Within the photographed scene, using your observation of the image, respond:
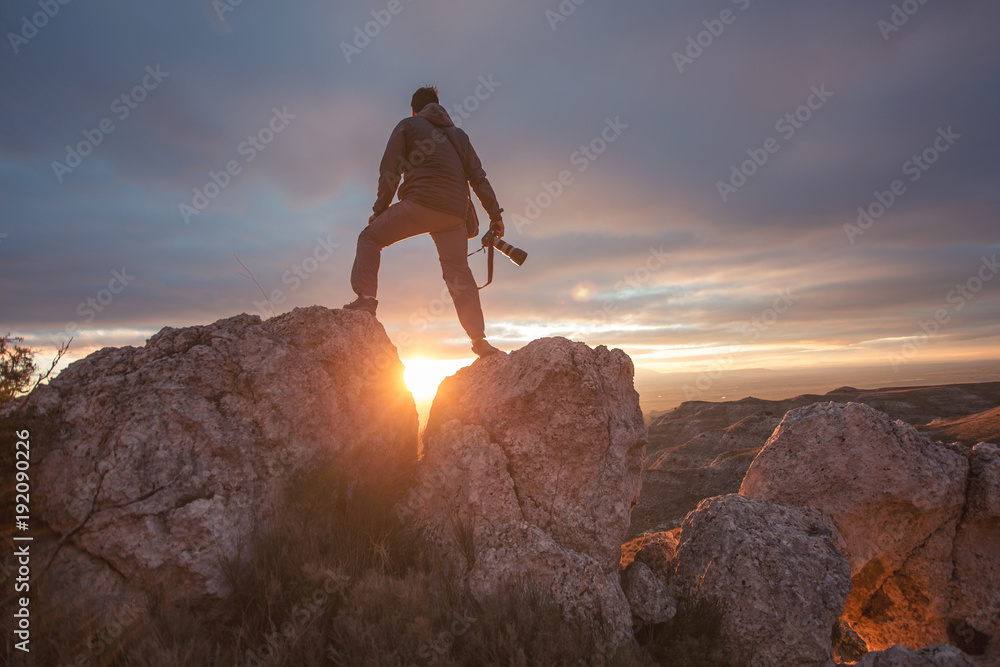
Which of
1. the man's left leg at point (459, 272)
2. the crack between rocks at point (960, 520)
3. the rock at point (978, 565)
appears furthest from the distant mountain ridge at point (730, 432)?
the man's left leg at point (459, 272)

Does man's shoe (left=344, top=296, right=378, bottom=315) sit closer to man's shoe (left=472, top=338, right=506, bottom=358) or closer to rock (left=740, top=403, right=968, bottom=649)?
man's shoe (left=472, top=338, right=506, bottom=358)

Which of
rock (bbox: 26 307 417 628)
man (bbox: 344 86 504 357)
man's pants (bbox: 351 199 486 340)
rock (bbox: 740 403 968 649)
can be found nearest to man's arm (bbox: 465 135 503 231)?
man (bbox: 344 86 504 357)

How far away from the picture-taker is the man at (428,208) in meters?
5.93

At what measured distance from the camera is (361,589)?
3430mm

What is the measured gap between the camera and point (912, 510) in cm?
586

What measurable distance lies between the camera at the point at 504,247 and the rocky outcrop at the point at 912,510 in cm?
477

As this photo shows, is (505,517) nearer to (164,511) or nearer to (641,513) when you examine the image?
(164,511)

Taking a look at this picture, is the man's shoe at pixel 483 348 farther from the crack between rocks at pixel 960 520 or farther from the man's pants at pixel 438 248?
the crack between rocks at pixel 960 520

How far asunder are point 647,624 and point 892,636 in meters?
4.72

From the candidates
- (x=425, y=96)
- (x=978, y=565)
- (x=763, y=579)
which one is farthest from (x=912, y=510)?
(x=425, y=96)

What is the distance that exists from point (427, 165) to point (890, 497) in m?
7.58

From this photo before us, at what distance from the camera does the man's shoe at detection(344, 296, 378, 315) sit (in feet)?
19.9

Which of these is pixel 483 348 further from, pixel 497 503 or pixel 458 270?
pixel 497 503

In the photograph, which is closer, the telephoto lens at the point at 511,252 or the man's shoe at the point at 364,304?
the man's shoe at the point at 364,304
